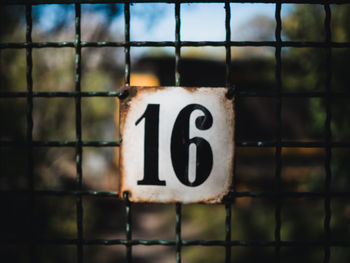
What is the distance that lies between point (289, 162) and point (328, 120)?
17.9 feet

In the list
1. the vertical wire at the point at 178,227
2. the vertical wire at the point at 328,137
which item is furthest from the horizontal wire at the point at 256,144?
the vertical wire at the point at 178,227

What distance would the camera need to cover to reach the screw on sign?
113cm

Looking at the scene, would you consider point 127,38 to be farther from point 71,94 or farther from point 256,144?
point 256,144

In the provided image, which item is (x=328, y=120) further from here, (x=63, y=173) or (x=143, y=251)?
(x=63, y=173)

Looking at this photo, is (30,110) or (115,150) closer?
(30,110)

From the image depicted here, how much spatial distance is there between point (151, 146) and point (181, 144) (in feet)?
0.37

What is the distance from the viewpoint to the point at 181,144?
3.72ft

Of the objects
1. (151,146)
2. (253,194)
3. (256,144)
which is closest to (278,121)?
(256,144)

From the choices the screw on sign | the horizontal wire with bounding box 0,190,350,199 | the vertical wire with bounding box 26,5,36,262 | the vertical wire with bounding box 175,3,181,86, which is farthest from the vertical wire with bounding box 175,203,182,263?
the vertical wire with bounding box 26,5,36,262

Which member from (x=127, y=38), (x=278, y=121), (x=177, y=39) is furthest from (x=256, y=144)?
(x=127, y=38)

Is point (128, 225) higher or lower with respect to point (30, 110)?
lower

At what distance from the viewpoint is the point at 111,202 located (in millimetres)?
7316

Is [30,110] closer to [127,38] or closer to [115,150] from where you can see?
[127,38]

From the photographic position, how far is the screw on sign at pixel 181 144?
113cm
